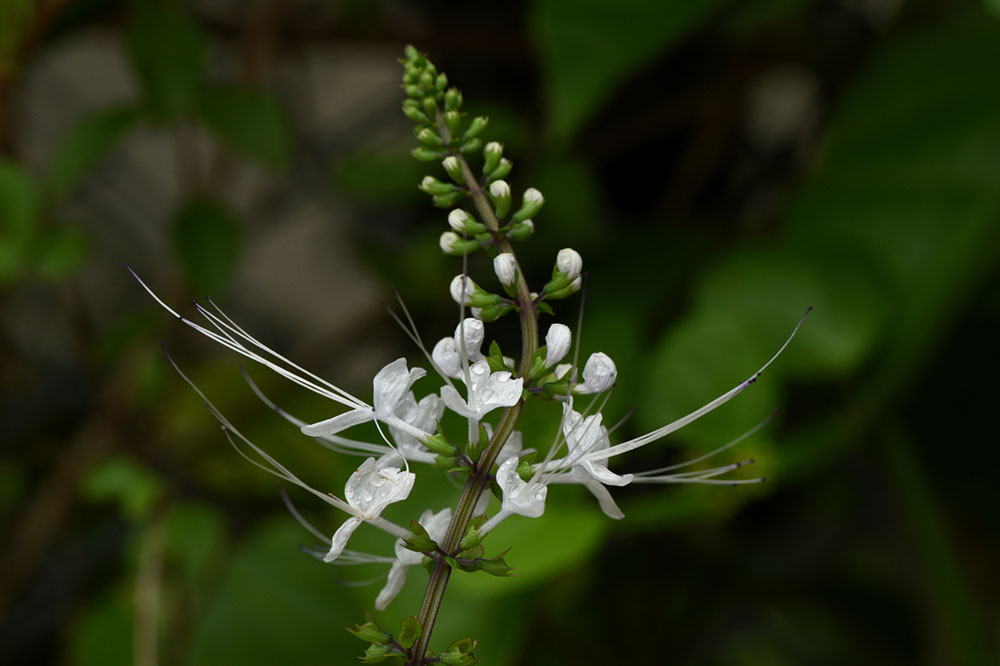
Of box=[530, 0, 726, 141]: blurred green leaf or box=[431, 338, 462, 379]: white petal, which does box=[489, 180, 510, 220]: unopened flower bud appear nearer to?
box=[431, 338, 462, 379]: white petal

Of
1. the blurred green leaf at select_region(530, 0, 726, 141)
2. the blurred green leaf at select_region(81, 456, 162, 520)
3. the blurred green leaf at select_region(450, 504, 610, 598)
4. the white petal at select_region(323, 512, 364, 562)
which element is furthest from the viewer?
the blurred green leaf at select_region(81, 456, 162, 520)

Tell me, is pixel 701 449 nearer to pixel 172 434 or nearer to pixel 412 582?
pixel 412 582

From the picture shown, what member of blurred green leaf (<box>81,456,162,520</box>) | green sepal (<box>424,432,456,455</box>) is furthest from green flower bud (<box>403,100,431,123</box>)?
blurred green leaf (<box>81,456,162,520</box>)

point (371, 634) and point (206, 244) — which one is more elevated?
point (371, 634)

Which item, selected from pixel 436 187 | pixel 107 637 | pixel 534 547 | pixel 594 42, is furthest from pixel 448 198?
pixel 107 637

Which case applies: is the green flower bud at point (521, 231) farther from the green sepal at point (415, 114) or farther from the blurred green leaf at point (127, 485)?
the blurred green leaf at point (127, 485)

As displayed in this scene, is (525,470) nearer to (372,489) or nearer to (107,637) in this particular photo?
(372,489)

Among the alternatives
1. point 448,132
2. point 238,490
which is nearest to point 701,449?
point 448,132
